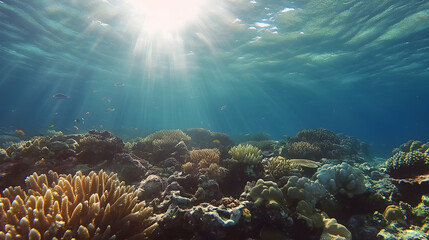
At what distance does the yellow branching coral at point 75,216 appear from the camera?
2615 millimetres

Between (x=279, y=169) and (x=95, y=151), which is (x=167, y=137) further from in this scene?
(x=279, y=169)

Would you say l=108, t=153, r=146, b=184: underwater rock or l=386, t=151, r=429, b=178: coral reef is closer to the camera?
l=108, t=153, r=146, b=184: underwater rock

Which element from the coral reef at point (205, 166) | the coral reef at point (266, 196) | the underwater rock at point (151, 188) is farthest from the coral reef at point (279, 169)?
the underwater rock at point (151, 188)

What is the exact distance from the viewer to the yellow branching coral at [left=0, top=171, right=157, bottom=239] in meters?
2.62

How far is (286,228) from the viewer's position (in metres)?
3.87

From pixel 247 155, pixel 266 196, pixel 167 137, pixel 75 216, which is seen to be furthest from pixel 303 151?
pixel 75 216

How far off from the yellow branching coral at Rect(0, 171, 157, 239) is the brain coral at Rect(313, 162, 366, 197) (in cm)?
451

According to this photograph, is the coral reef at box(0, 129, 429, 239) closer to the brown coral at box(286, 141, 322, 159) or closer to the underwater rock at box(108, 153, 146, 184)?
the underwater rock at box(108, 153, 146, 184)

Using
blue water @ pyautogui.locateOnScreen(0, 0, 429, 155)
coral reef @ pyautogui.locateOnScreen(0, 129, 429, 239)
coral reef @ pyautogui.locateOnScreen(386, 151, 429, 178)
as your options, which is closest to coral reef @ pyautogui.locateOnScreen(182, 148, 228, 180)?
coral reef @ pyautogui.locateOnScreen(0, 129, 429, 239)

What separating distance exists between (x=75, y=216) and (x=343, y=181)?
19.6ft

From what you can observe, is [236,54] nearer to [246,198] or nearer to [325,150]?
[325,150]

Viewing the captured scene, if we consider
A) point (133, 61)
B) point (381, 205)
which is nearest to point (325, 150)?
point (381, 205)

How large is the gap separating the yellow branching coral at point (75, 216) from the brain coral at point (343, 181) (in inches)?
178

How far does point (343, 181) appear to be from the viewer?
5.48 m
